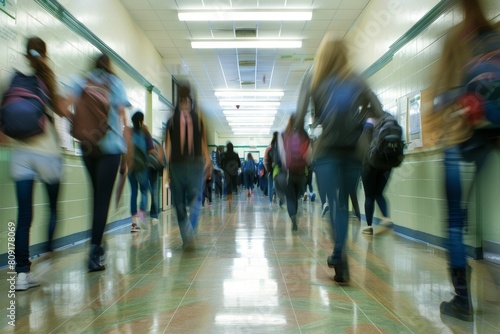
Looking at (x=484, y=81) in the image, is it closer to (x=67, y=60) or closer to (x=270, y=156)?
(x=67, y=60)

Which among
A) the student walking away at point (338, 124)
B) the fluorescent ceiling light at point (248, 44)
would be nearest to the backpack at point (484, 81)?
the student walking away at point (338, 124)

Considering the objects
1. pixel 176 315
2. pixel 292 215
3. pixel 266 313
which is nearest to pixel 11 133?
pixel 176 315

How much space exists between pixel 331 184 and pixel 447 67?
0.93m

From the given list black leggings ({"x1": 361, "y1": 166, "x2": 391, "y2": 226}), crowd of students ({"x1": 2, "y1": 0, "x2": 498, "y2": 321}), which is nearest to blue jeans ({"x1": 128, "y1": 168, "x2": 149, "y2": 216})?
crowd of students ({"x1": 2, "y1": 0, "x2": 498, "y2": 321})

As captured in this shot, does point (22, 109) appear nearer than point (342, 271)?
Yes

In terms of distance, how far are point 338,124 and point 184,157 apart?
5.32 feet

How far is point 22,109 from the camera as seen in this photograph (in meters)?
2.11

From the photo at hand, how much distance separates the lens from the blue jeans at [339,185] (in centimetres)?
228

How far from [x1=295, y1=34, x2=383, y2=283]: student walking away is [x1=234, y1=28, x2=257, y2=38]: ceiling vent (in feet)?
15.3

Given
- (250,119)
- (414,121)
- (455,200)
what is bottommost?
(455,200)

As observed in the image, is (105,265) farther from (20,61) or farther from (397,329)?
(397,329)

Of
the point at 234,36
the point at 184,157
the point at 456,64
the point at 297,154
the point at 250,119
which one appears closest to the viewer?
the point at 456,64

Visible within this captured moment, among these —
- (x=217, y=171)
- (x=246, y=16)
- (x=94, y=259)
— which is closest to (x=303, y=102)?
→ (x=94, y=259)

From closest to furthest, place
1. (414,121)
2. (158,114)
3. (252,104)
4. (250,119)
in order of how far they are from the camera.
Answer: (414,121) < (158,114) < (252,104) < (250,119)
